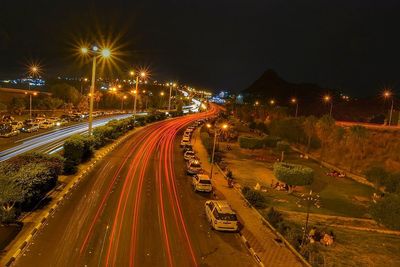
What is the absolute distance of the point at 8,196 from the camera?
2145 centimetres

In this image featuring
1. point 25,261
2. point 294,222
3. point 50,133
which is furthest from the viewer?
point 50,133

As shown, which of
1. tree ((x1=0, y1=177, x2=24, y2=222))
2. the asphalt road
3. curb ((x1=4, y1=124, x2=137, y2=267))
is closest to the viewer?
curb ((x1=4, y1=124, x2=137, y2=267))

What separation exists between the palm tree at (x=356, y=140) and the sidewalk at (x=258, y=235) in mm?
32733

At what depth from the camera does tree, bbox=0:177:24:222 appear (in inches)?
843

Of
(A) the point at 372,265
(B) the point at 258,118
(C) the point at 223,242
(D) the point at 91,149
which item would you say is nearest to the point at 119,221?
(C) the point at 223,242

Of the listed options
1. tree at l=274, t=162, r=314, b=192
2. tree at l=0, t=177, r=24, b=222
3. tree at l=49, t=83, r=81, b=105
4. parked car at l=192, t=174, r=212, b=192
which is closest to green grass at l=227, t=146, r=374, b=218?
tree at l=274, t=162, r=314, b=192

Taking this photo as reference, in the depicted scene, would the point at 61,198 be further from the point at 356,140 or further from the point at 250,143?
the point at 356,140

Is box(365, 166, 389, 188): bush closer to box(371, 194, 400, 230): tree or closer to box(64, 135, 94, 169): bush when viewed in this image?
box(371, 194, 400, 230): tree

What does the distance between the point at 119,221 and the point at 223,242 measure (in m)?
6.59

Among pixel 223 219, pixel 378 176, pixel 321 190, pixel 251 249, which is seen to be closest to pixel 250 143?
pixel 321 190

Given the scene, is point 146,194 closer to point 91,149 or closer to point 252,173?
point 91,149

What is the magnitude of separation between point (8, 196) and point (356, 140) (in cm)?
5428

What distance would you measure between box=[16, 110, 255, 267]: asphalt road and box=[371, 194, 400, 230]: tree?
40.3 ft

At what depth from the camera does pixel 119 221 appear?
23953 mm
